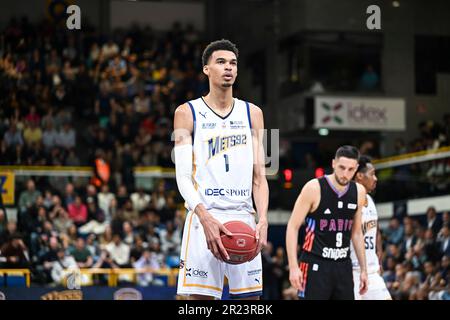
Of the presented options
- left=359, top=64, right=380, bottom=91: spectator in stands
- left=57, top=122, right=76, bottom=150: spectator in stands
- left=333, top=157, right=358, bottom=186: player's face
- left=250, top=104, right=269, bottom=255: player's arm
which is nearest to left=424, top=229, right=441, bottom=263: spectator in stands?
left=333, top=157, right=358, bottom=186: player's face

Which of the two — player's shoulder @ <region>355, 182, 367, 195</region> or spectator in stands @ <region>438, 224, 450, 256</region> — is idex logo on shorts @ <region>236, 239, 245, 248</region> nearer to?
player's shoulder @ <region>355, 182, 367, 195</region>

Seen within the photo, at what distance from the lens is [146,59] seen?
82.0 ft

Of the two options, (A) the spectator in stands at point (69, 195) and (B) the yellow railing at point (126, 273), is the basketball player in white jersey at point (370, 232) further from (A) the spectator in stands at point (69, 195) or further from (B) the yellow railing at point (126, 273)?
(A) the spectator in stands at point (69, 195)

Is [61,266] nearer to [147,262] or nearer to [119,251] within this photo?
[119,251]

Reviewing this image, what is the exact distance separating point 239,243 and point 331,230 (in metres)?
2.99

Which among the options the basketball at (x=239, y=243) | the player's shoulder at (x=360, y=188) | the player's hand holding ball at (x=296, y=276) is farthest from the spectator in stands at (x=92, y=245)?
the basketball at (x=239, y=243)

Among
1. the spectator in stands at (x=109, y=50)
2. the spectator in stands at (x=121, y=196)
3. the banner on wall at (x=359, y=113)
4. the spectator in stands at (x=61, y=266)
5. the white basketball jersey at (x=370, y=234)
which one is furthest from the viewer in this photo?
the banner on wall at (x=359, y=113)

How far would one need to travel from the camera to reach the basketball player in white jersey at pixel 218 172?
718cm

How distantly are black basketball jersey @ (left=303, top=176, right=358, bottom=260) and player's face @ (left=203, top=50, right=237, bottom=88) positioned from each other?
9.25ft

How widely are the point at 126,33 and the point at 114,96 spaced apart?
4.22m

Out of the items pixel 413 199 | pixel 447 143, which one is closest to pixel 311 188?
pixel 413 199
